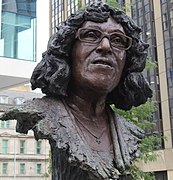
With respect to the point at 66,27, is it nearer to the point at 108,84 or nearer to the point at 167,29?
the point at 108,84

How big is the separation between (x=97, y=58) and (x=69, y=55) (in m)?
0.22

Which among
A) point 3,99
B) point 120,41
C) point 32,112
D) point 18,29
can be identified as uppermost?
point 18,29

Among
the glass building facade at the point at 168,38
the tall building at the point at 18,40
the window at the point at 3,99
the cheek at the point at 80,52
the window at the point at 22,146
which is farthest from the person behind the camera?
the window at the point at 22,146

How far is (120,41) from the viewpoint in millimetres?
2619

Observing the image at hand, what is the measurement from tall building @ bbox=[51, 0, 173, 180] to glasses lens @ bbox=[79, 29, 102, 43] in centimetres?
1775

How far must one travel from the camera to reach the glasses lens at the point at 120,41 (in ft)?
8.47

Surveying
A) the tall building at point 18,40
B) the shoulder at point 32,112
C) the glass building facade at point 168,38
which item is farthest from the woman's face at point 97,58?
the glass building facade at point 168,38

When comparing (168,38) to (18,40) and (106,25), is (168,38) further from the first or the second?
(106,25)

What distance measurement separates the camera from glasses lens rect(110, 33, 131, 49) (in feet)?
8.47

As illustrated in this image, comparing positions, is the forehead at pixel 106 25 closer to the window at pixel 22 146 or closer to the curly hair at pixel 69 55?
the curly hair at pixel 69 55

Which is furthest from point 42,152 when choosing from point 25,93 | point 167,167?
point 167,167

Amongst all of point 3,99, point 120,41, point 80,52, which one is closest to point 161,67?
point 3,99

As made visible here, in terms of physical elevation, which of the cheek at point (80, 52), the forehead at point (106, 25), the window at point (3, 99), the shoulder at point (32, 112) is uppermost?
the window at point (3, 99)

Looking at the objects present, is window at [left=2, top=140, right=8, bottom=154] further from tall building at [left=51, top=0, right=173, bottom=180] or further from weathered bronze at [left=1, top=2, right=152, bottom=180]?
weathered bronze at [left=1, top=2, right=152, bottom=180]
